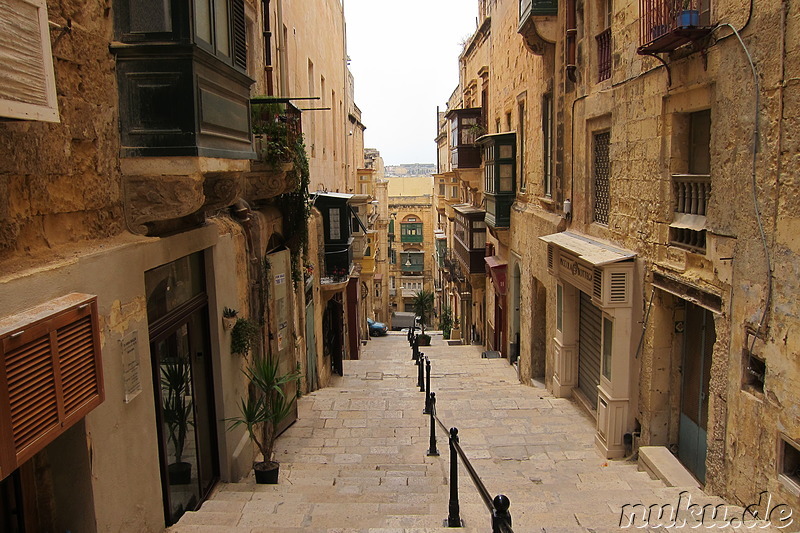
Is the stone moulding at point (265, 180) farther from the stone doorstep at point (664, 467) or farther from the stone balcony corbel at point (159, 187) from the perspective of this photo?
the stone doorstep at point (664, 467)

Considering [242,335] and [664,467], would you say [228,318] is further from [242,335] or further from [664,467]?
[664,467]

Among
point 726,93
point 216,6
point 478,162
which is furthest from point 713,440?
point 478,162

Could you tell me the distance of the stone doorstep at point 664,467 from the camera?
21.4 feet

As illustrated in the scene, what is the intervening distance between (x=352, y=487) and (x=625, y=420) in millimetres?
3629

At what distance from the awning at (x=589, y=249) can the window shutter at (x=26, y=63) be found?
626cm

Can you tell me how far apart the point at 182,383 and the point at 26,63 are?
3524 mm

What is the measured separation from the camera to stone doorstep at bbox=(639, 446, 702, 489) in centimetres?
652

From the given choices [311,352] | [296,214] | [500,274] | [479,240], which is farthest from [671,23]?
[479,240]

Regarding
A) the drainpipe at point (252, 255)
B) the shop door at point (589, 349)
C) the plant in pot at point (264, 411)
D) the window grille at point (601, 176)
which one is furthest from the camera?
the shop door at point (589, 349)

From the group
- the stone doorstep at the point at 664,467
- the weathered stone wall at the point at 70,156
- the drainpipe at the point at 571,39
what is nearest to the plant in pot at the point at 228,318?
the weathered stone wall at the point at 70,156

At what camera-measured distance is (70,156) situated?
13.5ft

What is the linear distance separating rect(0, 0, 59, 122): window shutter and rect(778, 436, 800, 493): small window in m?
5.50

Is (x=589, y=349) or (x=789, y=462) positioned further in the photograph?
(x=589, y=349)

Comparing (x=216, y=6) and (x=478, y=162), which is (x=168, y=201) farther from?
(x=478, y=162)
